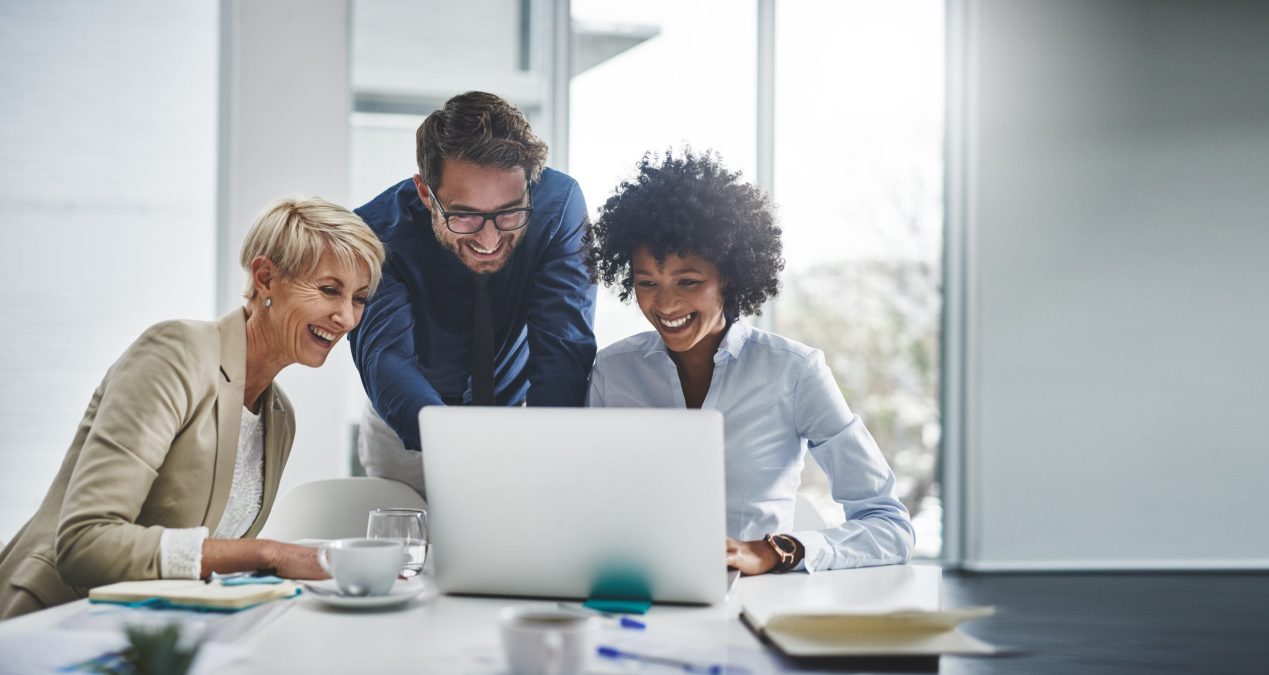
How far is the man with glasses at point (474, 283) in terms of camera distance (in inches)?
99.5

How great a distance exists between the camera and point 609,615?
122 centimetres

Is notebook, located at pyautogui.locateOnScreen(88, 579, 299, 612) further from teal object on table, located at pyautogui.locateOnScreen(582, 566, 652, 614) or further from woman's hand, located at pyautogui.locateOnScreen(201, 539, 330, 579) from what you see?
teal object on table, located at pyautogui.locateOnScreen(582, 566, 652, 614)

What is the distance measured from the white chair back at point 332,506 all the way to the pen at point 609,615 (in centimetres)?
95

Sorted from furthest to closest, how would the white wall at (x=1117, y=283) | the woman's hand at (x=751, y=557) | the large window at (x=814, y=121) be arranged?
the white wall at (x=1117, y=283) < the large window at (x=814, y=121) < the woman's hand at (x=751, y=557)

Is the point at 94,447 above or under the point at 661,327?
under

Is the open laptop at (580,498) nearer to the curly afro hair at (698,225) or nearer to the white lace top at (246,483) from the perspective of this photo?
the white lace top at (246,483)

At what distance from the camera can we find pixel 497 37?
415 centimetres

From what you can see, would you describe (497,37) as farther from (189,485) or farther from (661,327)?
(189,485)

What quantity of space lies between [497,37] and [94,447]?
119 inches

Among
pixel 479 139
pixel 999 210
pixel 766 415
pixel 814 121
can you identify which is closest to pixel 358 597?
pixel 766 415

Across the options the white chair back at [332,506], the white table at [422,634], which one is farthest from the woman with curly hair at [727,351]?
the white table at [422,634]

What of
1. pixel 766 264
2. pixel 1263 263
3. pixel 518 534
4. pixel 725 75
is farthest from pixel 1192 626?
pixel 518 534

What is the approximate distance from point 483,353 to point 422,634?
5.09 feet

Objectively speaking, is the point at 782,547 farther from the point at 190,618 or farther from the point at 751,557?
the point at 190,618
